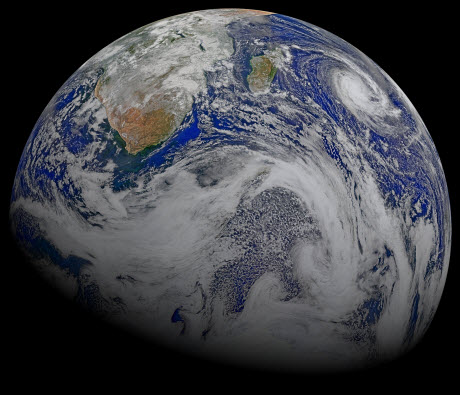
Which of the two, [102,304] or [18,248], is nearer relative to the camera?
[102,304]

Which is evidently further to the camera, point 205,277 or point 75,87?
point 75,87

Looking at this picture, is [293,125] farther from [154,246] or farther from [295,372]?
[295,372]

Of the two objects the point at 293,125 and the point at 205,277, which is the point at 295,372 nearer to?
the point at 205,277

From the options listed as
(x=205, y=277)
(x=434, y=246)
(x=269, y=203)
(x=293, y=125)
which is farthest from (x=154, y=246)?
(x=434, y=246)

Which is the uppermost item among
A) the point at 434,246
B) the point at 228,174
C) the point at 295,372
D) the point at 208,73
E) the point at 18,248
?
the point at 208,73

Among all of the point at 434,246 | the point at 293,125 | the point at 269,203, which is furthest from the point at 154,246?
the point at 434,246

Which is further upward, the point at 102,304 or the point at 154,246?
the point at 154,246
